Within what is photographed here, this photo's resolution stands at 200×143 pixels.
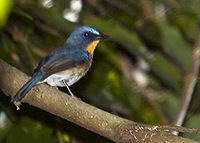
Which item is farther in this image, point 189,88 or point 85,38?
point 85,38

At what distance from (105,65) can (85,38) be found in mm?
292

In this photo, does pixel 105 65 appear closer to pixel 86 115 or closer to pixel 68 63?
pixel 68 63

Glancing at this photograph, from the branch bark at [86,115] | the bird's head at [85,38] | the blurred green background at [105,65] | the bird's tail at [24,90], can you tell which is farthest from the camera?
the bird's head at [85,38]

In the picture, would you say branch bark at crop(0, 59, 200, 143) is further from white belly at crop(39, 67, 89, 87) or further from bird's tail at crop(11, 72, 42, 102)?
white belly at crop(39, 67, 89, 87)

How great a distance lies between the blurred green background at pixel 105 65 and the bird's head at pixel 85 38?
57 millimetres

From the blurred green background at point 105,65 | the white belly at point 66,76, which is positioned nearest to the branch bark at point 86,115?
the white belly at point 66,76

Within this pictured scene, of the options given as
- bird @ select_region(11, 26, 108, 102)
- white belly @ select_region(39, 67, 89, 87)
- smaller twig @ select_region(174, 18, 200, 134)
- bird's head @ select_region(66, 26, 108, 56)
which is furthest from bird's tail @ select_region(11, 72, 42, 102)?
bird's head @ select_region(66, 26, 108, 56)

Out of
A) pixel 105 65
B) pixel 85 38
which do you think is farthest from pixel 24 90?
pixel 105 65

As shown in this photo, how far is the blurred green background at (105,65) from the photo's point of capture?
3.13m

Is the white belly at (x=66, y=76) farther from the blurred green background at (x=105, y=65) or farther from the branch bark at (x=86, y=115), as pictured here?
the branch bark at (x=86, y=115)

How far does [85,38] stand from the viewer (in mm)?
3473

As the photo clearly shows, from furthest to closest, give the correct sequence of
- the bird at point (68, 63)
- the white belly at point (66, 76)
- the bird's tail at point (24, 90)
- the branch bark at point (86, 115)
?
the white belly at point (66, 76) → the bird at point (68, 63) → the bird's tail at point (24, 90) → the branch bark at point (86, 115)

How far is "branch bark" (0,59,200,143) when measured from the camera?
1761 millimetres

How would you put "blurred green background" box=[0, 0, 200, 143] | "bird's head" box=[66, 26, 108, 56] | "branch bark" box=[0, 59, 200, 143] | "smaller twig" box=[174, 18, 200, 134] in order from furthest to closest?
1. "bird's head" box=[66, 26, 108, 56]
2. "blurred green background" box=[0, 0, 200, 143]
3. "smaller twig" box=[174, 18, 200, 134]
4. "branch bark" box=[0, 59, 200, 143]
